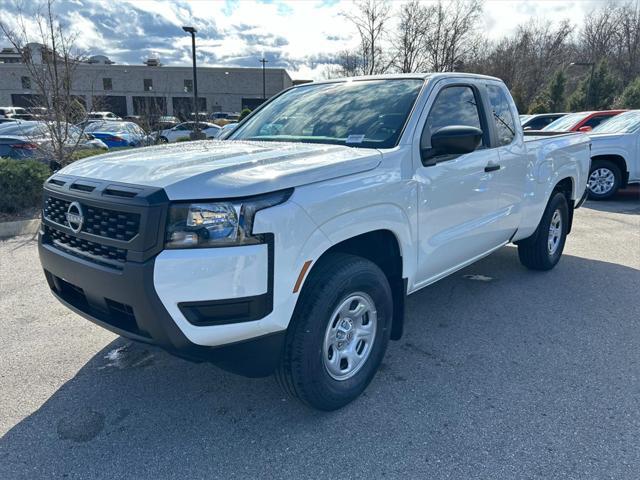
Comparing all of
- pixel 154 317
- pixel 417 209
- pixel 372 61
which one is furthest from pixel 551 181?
pixel 372 61

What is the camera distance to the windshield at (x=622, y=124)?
10031 millimetres

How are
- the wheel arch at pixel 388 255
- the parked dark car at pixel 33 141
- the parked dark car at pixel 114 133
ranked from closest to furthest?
the wheel arch at pixel 388 255 → the parked dark car at pixel 33 141 → the parked dark car at pixel 114 133

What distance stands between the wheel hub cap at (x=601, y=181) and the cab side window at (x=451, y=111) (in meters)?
7.88

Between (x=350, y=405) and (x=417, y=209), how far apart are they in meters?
1.30

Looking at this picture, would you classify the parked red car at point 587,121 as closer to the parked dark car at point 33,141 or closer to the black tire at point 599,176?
the black tire at point 599,176

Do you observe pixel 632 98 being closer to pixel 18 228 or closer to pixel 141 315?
pixel 18 228

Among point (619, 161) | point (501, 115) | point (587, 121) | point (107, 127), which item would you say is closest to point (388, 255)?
point (501, 115)

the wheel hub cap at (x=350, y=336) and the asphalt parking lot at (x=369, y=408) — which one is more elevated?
the wheel hub cap at (x=350, y=336)

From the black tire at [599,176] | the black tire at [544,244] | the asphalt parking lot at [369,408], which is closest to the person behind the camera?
the asphalt parking lot at [369,408]

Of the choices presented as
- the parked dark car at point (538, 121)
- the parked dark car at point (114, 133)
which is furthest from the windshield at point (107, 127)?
the parked dark car at point (538, 121)

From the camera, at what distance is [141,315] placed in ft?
7.22

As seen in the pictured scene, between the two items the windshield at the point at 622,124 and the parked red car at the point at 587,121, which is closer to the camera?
the windshield at the point at 622,124

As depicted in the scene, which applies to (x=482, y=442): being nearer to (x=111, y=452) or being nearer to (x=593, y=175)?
(x=111, y=452)

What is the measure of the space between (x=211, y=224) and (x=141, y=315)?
54cm
